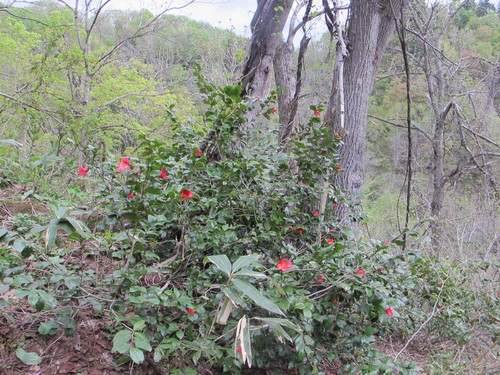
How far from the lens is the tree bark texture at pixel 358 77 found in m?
2.54

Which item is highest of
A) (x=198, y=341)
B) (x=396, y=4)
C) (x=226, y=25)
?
(x=226, y=25)

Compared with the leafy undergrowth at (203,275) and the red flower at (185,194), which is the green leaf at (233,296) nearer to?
the leafy undergrowth at (203,275)

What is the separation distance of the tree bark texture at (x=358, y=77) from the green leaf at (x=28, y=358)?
2.04 meters

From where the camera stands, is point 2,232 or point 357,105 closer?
point 2,232

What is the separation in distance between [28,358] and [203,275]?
0.69m

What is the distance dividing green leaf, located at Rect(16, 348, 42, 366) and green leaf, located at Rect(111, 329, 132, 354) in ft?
1.45

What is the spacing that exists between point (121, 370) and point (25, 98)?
15.8ft

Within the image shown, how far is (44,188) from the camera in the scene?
2.90 m

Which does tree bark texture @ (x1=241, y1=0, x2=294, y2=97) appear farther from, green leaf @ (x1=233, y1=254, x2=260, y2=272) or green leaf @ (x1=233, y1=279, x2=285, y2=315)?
green leaf @ (x1=233, y1=279, x2=285, y2=315)

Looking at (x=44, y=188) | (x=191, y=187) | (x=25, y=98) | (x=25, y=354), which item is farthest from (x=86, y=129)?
(x=25, y=354)

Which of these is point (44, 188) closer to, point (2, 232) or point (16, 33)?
point (2, 232)

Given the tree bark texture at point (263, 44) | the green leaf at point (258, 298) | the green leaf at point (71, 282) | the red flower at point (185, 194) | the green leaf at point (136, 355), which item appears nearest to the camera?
the green leaf at point (258, 298)

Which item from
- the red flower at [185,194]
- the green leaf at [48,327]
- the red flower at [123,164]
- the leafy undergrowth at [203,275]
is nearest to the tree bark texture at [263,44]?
the leafy undergrowth at [203,275]

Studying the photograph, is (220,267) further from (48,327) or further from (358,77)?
(358,77)
